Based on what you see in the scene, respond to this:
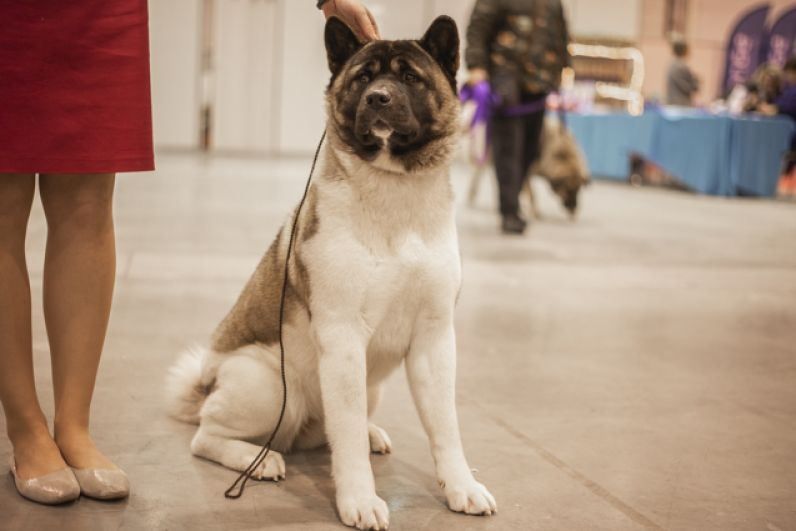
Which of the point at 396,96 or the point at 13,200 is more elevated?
the point at 396,96

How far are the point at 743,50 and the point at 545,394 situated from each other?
1662cm

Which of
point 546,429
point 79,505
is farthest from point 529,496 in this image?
point 79,505

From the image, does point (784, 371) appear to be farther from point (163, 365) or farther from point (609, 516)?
point (163, 365)

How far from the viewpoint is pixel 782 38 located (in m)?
17.5

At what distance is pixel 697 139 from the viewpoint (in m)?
13.1

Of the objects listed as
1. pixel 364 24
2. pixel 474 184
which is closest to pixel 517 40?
pixel 474 184

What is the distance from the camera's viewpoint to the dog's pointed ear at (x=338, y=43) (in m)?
2.26

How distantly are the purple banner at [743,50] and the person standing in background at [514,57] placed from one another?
38.3 ft

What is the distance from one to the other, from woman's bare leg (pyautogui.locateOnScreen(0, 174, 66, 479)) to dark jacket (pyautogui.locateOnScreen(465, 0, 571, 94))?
18.5ft

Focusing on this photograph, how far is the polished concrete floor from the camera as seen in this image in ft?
7.45

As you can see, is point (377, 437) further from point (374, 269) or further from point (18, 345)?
point (18, 345)

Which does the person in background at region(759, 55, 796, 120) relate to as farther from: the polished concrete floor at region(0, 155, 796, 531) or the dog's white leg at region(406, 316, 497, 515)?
the dog's white leg at region(406, 316, 497, 515)

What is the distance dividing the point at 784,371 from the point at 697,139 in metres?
9.81

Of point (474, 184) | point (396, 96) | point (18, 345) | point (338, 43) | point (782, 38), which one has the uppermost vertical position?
point (782, 38)
